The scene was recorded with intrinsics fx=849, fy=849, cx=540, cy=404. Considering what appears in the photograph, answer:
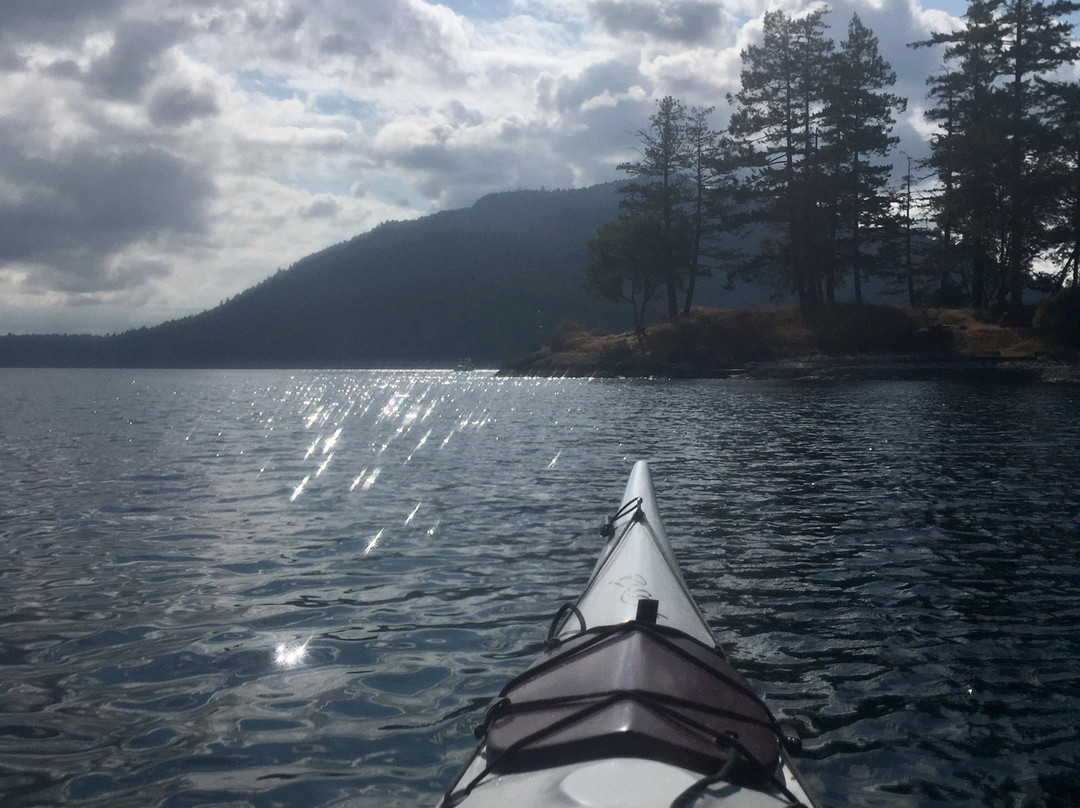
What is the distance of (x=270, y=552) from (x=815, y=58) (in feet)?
190

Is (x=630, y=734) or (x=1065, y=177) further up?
(x=1065, y=177)

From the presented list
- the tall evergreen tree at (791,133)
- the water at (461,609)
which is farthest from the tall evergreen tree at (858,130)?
the water at (461,609)

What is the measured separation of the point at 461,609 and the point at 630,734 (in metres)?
5.36

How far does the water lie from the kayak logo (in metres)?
1.34

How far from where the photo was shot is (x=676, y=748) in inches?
152

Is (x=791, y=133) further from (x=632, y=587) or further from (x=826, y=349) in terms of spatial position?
(x=632, y=587)

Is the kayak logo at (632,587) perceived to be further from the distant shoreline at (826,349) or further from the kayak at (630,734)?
the distant shoreline at (826,349)

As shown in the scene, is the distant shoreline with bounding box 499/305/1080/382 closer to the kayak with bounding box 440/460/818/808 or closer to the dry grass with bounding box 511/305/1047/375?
the dry grass with bounding box 511/305/1047/375

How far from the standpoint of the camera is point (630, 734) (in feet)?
12.8

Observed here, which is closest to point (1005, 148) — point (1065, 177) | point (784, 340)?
point (1065, 177)

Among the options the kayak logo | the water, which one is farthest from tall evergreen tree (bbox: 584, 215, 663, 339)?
the kayak logo

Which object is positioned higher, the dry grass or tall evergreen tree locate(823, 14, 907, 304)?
tall evergreen tree locate(823, 14, 907, 304)

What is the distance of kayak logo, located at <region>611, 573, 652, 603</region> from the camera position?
6.20 m

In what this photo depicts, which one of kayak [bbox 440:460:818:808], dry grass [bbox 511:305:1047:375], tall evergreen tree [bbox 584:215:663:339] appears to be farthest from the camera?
tall evergreen tree [bbox 584:215:663:339]
